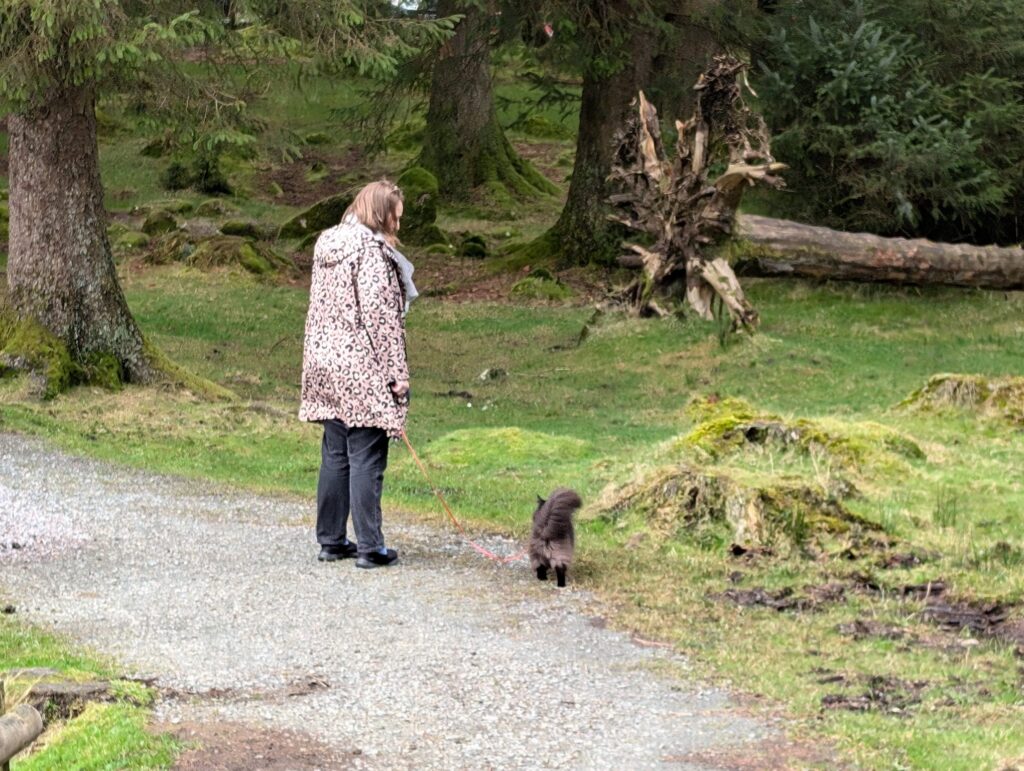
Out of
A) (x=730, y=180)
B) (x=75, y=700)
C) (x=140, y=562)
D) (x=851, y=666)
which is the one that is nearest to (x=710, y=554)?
(x=851, y=666)

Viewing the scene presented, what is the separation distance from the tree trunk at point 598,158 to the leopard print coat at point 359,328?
1624 cm

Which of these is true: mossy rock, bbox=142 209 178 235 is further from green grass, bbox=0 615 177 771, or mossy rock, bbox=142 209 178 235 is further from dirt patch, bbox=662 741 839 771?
dirt patch, bbox=662 741 839 771

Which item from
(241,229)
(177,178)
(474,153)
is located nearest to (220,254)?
(241,229)

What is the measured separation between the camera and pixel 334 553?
866cm

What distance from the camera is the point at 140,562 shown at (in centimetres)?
850

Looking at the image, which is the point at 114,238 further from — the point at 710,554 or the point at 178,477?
the point at 710,554

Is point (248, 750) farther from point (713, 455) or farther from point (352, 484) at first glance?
point (713, 455)

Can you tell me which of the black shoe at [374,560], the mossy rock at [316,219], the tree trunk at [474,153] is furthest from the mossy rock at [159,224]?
the black shoe at [374,560]

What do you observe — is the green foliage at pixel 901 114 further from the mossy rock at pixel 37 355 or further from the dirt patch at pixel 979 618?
the dirt patch at pixel 979 618

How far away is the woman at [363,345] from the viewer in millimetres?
8320

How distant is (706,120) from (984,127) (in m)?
5.42

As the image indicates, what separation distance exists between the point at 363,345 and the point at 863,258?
13364 millimetres

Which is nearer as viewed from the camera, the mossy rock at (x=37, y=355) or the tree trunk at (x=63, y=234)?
the mossy rock at (x=37, y=355)

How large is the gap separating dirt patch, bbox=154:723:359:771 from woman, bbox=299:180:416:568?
2.86 metres
